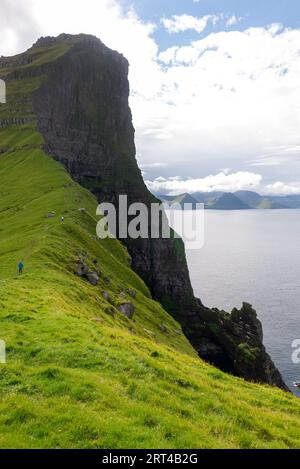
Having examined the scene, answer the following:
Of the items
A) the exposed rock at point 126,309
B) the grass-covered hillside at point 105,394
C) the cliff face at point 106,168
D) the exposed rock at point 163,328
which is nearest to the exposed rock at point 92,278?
the exposed rock at point 126,309

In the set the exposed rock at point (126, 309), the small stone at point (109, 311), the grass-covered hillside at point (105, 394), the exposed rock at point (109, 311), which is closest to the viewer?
the grass-covered hillside at point (105, 394)

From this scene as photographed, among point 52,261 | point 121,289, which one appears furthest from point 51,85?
point 52,261

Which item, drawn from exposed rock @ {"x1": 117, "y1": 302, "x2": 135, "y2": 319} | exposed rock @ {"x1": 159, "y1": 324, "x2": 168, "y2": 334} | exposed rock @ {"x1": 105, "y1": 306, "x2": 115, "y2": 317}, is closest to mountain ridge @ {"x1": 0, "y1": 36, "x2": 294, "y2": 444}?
exposed rock @ {"x1": 105, "y1": 306, "x2": 115, "y2": 317}

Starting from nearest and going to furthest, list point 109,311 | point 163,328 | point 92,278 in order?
point 109,311
point 92,278
point 163,328

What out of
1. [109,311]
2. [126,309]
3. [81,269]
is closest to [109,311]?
[109,311]

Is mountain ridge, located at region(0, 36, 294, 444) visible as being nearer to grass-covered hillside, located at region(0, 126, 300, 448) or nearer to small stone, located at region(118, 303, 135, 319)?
small stone, located at region(118, 303, 135, 319)

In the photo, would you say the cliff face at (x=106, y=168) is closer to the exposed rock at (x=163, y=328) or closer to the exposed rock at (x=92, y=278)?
the exposed rock at (x=163, y=328)

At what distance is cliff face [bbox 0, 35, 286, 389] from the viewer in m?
131

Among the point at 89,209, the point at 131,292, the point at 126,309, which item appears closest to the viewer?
the point at 126,309

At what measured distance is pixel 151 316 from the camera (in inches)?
2830

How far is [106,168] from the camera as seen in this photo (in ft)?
602

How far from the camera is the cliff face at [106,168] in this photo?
430ft

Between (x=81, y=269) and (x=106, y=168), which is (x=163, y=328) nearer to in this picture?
(x=81, y=269)

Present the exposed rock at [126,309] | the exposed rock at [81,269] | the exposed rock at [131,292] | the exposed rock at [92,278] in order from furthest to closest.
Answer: the exposed rock at [131,292] < the exposed rock at [92,278] < the exposed rock at [126,309] < the exposed rock at [81,269]
